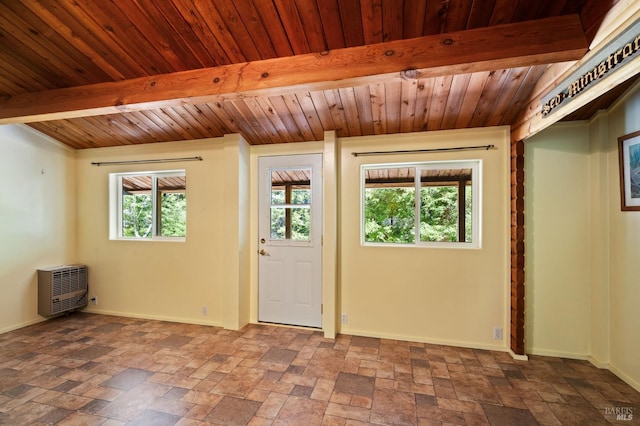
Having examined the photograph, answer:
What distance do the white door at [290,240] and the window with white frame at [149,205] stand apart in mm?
1110

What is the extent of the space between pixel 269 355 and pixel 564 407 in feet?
7.59

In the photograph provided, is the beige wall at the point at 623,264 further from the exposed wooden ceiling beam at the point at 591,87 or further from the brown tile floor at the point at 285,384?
the exposed wooden ceiling beam at the point at 591,87

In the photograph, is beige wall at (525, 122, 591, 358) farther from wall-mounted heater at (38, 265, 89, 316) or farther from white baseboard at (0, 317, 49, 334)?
white baseboard at (0, 317, 49, 334)

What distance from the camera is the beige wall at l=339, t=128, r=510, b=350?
9.07 feet

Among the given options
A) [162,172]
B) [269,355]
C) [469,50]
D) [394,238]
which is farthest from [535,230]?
[162,172]

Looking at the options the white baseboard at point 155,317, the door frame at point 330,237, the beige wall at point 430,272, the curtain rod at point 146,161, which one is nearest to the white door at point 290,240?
the door frame at point 330,237

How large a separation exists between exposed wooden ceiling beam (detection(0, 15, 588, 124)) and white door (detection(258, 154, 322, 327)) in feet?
4.61

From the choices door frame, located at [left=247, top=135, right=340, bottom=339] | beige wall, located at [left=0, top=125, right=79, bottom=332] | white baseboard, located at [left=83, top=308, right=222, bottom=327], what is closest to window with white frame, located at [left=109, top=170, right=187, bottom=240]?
beige wall, located at [left=0, top=125, right=79, bottom=332]

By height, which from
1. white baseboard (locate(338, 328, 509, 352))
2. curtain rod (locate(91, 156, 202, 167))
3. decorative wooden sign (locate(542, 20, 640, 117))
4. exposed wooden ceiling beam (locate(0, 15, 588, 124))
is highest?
exposed wooden ceiling beam (locate(0, 15, 588, 124))

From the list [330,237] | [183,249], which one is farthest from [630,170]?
[183,249]

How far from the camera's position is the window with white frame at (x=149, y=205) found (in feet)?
11.9

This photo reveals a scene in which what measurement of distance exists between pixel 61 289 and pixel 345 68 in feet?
14.2

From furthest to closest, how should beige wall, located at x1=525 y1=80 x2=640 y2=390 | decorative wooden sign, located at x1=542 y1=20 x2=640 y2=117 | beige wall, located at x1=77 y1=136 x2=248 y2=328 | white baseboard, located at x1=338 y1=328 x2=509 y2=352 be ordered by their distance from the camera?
1. beige wall, located at x1=77 y1=136 x2=248 y2=328
2. white baseboard, located at x1=338 y1=328 x2=509 y2=352
3. beige wall, located at x1=525 y1=80 x2=640 y2=390
4. decorative wooden sign, located at x1=542 y1=20 x2=640 y2=117

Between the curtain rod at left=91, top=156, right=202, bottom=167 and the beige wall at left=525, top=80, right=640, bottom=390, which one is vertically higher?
the curtain rod at left=91, top=156, right=202, bottom=167
